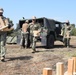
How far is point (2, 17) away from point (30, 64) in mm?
1648

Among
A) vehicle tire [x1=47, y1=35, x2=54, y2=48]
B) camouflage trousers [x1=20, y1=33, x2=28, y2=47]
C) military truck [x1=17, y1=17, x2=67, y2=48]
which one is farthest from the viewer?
vehicle tire [x1=47, y1=35, x2=54, y2=48]

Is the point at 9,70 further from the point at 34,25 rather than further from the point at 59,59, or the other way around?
the point at 34,25

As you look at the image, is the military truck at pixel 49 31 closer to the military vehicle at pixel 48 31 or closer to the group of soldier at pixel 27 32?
the military vehicle at pixel 48 31

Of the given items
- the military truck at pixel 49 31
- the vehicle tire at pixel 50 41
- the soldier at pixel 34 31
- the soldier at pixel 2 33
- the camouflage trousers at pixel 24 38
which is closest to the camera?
the soldier at pixel 2 33

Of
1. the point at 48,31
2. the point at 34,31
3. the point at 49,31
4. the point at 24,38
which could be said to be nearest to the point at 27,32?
the point at 24,38

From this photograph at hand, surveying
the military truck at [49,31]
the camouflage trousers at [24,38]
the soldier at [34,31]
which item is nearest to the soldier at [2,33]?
the soldier at [34,31]

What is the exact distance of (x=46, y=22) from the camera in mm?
14352

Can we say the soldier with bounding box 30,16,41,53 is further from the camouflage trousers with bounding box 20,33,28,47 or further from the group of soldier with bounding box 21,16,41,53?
the camouflage trousers with bounding box 20,33,28,47

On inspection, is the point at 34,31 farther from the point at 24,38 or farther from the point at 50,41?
the point at 50,41

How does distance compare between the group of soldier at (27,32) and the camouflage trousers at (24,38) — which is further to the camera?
the camouflage trousers at (24,38)

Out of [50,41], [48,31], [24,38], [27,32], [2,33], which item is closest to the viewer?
[2,33]

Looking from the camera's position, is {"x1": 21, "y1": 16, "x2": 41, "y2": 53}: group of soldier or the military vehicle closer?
{"x1": 21, "y1": 16, "x2": 41, "y2": 53}: group of soldier

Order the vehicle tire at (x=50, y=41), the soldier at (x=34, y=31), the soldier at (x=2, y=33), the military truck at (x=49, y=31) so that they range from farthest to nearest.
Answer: the vehicle tire at (x=50, y=41) < the military truck at (x=49, y=31) < the soldier at (x=34, y=31) < the soldier at (x=2, y=33)

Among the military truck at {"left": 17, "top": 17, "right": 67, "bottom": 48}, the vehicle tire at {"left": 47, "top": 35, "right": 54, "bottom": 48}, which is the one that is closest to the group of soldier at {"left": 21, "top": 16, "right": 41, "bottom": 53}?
the military truck at {"left": 17, "top": 17, "right": 67, "bottom": 48}
